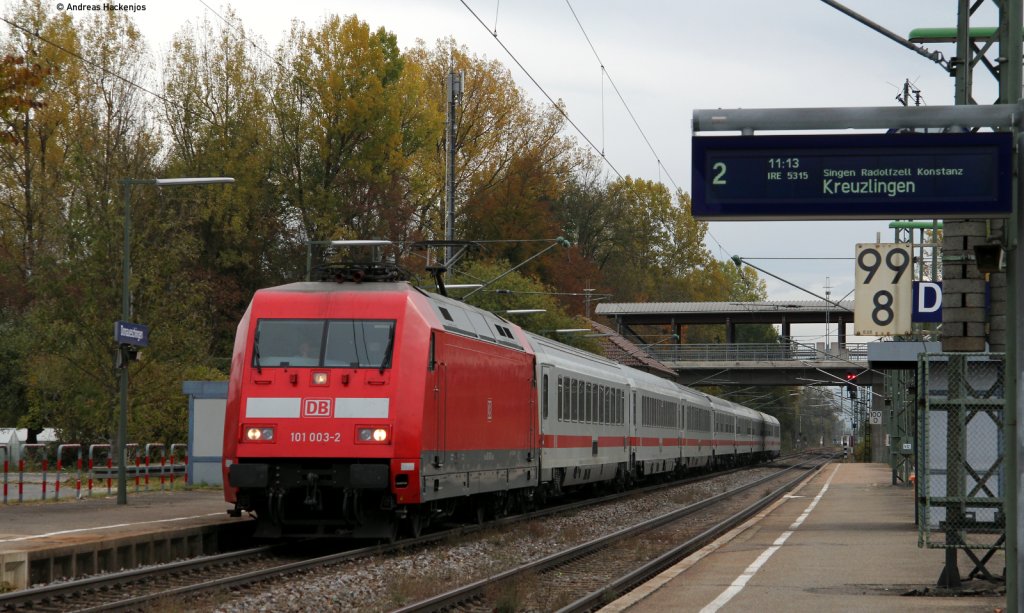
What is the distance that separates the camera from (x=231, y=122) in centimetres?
5481

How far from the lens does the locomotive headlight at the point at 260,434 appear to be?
17.1 meters

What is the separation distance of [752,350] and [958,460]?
233 feet

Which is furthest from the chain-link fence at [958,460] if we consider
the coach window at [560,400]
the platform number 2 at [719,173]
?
the coach window at [560,400]

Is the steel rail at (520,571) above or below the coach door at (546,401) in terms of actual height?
below

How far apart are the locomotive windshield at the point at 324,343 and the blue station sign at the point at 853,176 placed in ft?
25.9

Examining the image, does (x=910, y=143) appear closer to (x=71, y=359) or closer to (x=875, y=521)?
(x=875, y=521)

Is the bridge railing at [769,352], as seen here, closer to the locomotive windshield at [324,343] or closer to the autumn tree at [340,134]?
the autumn tree at [340,134]

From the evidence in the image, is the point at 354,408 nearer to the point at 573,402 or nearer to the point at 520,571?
the point at 520,571

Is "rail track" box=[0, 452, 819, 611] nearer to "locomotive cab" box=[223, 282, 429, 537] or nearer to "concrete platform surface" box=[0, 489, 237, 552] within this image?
"locomotive cab" box=[223, 282, 429, 537]

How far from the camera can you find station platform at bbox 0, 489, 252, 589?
572 inches

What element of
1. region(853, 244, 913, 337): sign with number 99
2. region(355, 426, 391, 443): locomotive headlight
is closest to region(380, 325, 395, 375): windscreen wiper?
region(355, 426, 391, 443): locomotive headlight

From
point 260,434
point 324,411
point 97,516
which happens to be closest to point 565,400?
point 97,516

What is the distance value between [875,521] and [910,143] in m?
15.5

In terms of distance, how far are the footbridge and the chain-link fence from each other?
53353 millimetres
